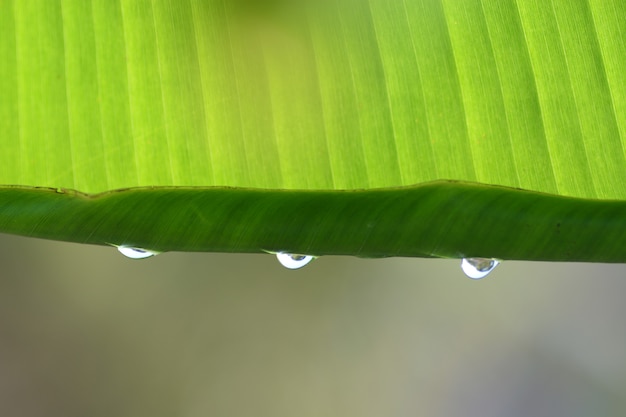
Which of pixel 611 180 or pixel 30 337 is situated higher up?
pixel 30 337

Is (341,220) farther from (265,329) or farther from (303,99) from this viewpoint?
(265,329)

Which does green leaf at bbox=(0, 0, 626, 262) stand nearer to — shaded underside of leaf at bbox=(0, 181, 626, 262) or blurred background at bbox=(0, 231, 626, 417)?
shaded underside of leaf at bbox=(0, 181, 626, 262)

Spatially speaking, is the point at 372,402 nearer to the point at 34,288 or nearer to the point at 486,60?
the point at 34,288

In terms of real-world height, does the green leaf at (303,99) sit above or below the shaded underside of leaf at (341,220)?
above

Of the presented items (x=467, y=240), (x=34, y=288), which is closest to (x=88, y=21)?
(x=467, y=240)

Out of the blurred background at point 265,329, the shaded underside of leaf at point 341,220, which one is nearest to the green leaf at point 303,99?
the shaded underside of leaf at point 341,220

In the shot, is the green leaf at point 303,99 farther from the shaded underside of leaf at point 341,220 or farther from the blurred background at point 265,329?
the blurred background at point 265,329
